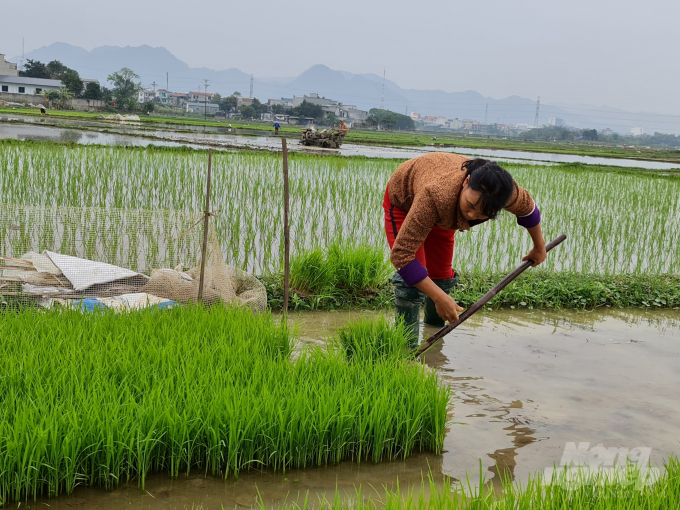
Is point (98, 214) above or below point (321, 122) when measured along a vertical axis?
below

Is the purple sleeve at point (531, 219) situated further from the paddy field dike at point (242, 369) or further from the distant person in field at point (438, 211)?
the paddy field dike at point (242, 369)

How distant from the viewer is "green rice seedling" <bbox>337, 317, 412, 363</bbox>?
3.04 meters

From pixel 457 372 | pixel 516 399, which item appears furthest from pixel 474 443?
pixel 457 372

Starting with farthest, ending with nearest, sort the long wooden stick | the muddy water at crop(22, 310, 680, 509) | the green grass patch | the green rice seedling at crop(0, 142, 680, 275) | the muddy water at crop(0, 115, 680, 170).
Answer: the muddy water at crop(0, 115, 680, 170) < the green rice seedling at crop(0, 142, 680, 275) < the green grass patch < the long wooden stick < the muddy water at crop(22, 310, 680, 509)

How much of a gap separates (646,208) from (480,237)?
11.2 ft

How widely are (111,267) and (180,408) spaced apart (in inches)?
79.3

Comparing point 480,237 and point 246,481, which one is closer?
point 246,481

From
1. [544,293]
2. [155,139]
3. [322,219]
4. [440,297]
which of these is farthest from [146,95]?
[440,297]

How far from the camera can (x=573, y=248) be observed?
616 cm

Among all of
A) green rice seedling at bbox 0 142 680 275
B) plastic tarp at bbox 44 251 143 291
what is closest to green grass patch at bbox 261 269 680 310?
green rice seedling at bbox 0 142 680 275

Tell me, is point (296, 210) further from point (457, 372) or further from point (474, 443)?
point (474, 443)

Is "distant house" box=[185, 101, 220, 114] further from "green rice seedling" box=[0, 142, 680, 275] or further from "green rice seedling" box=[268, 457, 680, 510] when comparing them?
"green rice seedling" box=[268, 457, 680, 510]

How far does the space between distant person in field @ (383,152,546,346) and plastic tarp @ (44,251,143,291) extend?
6.01 feet

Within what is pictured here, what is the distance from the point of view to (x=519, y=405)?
286cm
